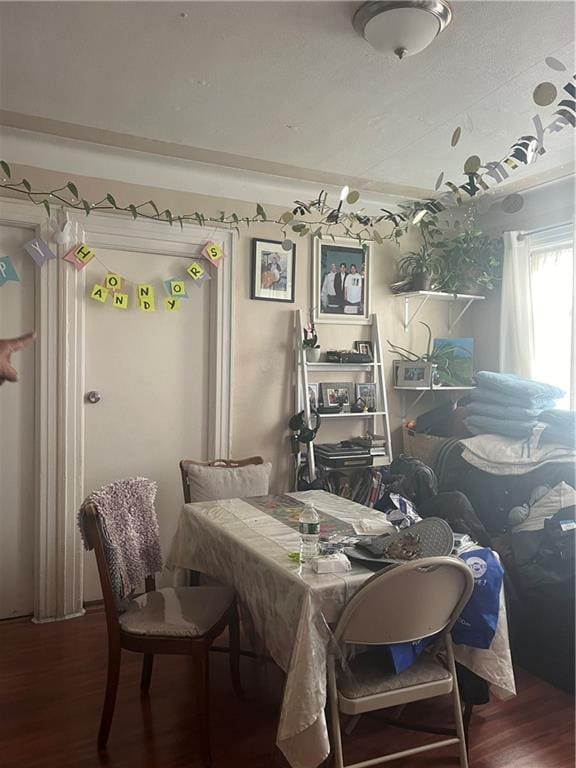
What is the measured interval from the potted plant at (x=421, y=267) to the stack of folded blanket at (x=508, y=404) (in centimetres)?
72

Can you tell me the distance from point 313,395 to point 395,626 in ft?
7.18

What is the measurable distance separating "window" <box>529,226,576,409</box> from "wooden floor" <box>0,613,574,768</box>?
5.98 feet

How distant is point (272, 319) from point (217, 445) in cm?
86

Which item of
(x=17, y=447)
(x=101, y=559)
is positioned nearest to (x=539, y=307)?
(x=101, y=559)

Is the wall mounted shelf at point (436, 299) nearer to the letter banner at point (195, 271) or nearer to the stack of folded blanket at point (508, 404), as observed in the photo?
the stack of folded blanket at point (508, 404)

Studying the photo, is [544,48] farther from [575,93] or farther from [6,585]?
[6,585]

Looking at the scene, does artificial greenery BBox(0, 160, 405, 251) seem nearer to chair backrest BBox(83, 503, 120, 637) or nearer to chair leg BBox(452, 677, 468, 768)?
chair backrest BBox(83, 503, 120, 637)

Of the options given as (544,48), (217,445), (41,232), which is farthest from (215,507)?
(544,48)

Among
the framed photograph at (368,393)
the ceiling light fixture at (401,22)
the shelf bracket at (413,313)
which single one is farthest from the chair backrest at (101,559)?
the shelf bracket at (413,313)

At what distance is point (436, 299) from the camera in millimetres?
4320

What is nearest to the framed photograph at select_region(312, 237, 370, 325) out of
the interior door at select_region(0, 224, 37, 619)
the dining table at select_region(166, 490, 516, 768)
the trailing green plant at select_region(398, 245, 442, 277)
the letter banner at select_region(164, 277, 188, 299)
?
the trailing green plant at select_region(398, 245, 442, 277)

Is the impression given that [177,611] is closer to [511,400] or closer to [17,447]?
[17,447]

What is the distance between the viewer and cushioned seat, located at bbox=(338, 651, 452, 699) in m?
1.85

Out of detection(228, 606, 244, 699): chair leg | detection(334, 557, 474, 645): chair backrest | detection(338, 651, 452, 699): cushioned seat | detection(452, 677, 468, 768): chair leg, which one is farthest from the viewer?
detection(228, 606, 244, 699): chair leg
